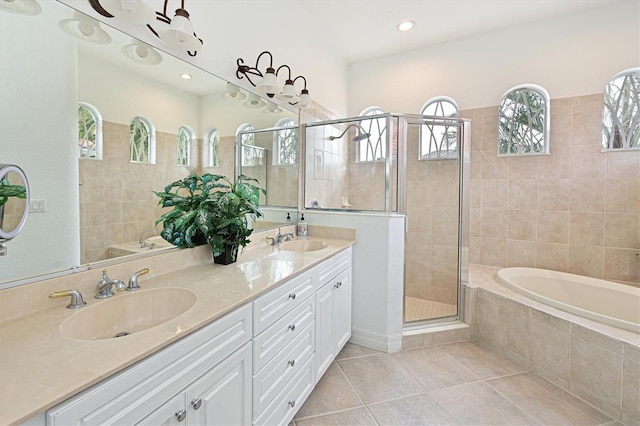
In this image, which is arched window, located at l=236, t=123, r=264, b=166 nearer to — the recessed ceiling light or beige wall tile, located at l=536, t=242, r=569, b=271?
the recessed ceiling light

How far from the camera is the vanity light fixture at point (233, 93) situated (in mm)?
1806

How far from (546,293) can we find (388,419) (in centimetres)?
210

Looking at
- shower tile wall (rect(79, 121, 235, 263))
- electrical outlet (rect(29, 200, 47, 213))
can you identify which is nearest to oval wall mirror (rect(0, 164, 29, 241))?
electrical outlet (rect(29, 200, 47, 213))

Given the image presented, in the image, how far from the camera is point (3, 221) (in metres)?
0.87

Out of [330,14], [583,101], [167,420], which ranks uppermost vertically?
[330,14]

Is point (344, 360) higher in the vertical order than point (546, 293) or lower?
lower

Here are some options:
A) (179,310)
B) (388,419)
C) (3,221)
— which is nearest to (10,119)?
(3,221)

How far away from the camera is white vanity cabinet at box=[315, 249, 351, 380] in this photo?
1.75 m

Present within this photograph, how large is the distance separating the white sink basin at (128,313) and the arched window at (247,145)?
3.54 ft

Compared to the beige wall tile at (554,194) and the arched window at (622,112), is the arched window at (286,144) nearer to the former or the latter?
the beige wall tile at (554,194)

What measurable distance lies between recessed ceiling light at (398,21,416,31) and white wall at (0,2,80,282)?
272 cm

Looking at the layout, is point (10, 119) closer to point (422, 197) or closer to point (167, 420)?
point (167, 420)

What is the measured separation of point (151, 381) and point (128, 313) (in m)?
0.46

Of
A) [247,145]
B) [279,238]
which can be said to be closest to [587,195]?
[279,238]
